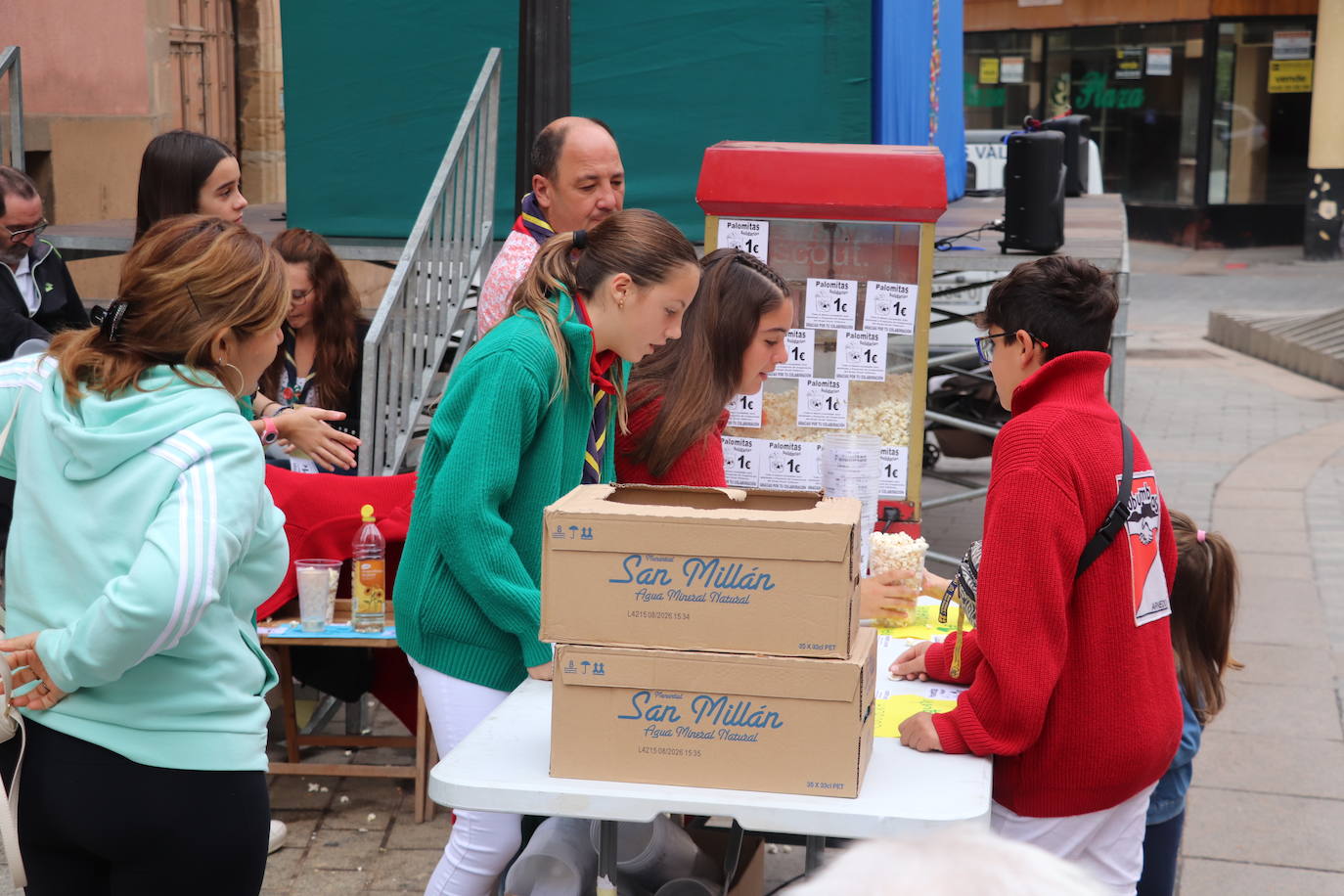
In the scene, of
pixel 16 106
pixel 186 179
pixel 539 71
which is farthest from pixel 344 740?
pixel 16 106

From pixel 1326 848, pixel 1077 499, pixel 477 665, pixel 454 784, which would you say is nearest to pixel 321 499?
pixel 477 665

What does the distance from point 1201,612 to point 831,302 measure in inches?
77.3

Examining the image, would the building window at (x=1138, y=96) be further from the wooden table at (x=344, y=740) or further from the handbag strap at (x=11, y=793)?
the handbag strap at (x=11, y=793)

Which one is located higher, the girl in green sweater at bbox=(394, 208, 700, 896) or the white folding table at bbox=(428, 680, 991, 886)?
the girl in green sweater at bbox=(394, 208, 700, 896)

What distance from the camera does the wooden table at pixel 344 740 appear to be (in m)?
4.54

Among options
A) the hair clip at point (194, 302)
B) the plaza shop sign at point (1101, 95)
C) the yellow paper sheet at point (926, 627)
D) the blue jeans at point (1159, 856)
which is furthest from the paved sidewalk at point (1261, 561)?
the plaza shop sign at point (1101, 95)

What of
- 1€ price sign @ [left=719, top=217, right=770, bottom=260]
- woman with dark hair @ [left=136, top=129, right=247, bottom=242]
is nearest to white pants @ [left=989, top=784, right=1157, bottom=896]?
1€ price sign @ [left=719, top=217, right=770, bottom=260]

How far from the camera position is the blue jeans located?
3.15 m

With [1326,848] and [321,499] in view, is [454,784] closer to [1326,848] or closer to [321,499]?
[321,499]

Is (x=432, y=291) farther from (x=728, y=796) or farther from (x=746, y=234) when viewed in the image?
(x=728, y=796)

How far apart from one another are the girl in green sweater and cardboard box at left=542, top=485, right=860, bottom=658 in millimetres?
369

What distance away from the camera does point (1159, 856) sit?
3.17m

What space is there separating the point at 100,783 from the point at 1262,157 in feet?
81.7

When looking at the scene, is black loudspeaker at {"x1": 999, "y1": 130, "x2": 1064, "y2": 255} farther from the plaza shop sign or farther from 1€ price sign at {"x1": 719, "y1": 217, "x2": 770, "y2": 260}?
the plaza shop sign
